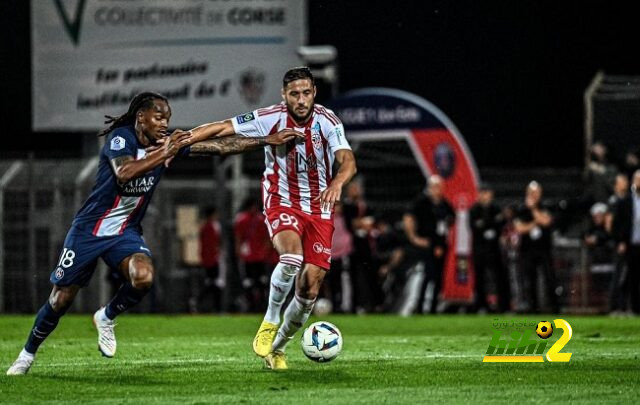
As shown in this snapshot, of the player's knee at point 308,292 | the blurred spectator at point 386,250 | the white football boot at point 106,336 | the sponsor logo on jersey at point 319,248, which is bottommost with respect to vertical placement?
the blurred spectator at point 386,250

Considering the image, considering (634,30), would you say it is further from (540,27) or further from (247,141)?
(247,141)

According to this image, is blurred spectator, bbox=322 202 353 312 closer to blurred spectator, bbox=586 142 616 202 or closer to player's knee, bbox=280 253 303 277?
blurred spectator, bbox=586 142 616 202

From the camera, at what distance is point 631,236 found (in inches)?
789

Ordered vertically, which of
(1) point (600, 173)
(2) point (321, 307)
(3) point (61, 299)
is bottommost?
(2) point (321, 307)

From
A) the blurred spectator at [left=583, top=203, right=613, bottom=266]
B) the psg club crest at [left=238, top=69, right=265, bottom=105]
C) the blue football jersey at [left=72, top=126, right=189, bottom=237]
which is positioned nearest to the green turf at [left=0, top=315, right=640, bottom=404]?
the blue football jersey at [left=72, top=126, right=189, bottom=237]

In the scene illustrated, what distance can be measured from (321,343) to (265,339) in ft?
1.41

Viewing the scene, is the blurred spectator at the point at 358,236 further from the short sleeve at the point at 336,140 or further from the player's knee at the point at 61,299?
the player's knee at the point at 61,299

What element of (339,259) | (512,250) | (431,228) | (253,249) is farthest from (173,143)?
(512,250)

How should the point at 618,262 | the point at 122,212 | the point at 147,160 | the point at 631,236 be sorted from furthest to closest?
the point at 618,262
the point at 631,236
the point at 122,212
the point at 147,160

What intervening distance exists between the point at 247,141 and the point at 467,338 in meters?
4.75

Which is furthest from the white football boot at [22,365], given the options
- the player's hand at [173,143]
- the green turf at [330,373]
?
the player's hand at [173,143]

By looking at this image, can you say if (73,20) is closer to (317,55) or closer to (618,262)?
(317,55)

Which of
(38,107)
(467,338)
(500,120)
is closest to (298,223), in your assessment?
(467,338)

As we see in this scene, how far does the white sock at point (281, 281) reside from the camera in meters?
11.0
